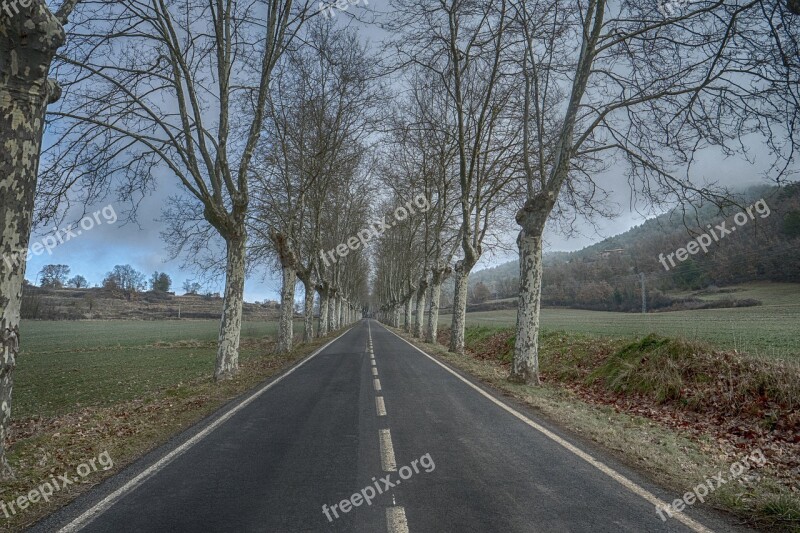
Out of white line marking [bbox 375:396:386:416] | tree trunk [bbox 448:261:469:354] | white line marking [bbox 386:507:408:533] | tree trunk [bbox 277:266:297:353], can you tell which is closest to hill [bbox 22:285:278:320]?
tree trunk [bbox 277:266:297:353]

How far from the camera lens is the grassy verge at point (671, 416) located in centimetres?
446

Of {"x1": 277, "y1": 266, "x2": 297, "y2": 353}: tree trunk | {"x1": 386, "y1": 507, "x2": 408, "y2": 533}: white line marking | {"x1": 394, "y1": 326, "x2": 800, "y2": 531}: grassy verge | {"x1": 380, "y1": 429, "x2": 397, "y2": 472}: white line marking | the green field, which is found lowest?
the green field

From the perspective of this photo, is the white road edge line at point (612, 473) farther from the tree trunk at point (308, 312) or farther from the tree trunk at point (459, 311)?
the tree trunk at point (308, 312)

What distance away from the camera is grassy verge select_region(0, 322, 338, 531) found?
198 inches

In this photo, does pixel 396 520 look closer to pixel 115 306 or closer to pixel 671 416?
pixel 671 416

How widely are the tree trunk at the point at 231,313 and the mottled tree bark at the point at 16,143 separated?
23.9ft

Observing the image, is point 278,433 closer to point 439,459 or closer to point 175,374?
point 439,459

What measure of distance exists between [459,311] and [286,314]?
8.71 metres

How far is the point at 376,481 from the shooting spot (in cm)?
445

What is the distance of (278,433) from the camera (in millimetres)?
6297

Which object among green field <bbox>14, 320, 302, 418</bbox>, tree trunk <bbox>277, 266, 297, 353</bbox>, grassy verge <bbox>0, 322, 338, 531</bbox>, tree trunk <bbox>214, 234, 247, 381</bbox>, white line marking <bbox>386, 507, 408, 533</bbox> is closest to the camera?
white line marking <bbox>386, 507, 408, 533</bbox>

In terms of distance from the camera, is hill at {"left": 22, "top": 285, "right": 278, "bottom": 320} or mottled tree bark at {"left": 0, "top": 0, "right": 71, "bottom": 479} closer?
mottled tree bark at {"left": 0, "top": 0, "right": 71, "bottom": 479}

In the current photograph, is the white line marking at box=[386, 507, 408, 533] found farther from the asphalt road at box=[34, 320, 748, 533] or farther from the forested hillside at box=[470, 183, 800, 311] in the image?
the forested hillside at box=[470, 183, 800, 311]

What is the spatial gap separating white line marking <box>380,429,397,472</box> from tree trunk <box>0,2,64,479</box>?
172 inches
